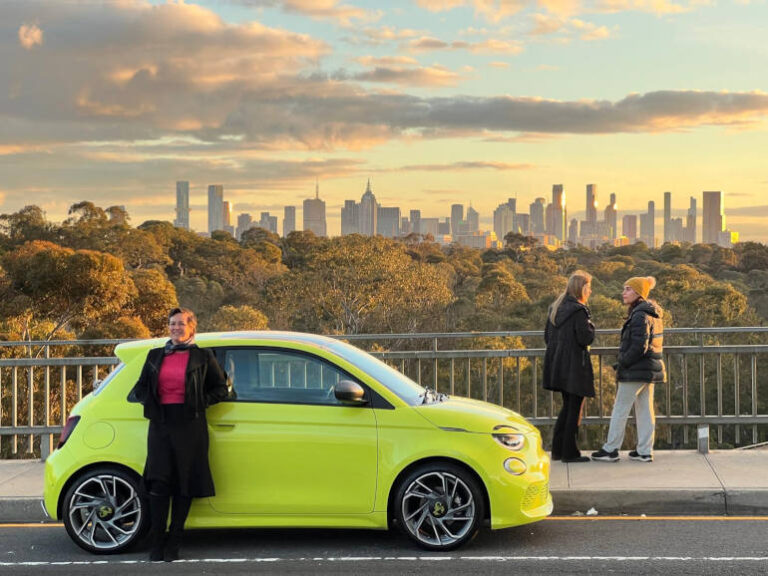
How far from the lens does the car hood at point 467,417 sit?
24.6ft

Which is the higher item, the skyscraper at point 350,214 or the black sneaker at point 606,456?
the skyscraper at point 350,214

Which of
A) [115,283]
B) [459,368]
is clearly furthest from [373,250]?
[459,368]

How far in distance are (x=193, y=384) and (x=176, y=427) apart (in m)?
0.32

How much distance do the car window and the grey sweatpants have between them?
3.90 metres

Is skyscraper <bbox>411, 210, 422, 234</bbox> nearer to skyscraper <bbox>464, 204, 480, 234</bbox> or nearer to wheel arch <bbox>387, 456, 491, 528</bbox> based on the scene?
skyscraper <bbox>464, 204, 480, 234</bbox>

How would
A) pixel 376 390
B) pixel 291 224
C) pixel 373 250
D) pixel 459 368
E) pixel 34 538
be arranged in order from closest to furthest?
1. pixel 376 390
2. pixel 34 538
3. pixel 459 368
4. pixel 373 250
5. pixel 291 224

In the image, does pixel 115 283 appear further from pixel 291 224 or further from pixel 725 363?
pixel 291 224

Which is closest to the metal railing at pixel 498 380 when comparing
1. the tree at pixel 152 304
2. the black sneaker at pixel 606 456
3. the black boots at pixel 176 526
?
the black sneaker at pixel 606 456

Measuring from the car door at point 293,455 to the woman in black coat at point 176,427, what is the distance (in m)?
0.18

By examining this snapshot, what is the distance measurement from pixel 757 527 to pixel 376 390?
3.30m

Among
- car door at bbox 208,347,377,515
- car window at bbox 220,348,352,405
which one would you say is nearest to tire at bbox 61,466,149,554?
car door at bbox 208,347,377,515

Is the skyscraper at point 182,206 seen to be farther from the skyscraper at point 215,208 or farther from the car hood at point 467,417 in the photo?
the car hood at point 467,417

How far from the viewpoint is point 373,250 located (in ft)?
193

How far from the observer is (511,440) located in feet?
24.9
